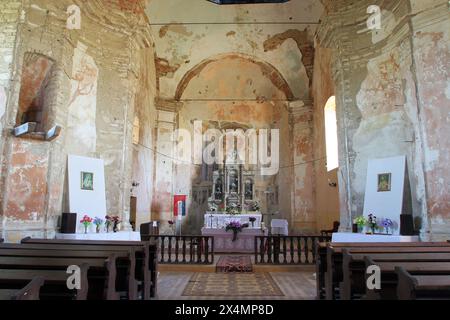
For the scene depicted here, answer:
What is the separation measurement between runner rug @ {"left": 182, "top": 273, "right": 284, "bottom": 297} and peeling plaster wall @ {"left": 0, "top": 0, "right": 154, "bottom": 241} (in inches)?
140

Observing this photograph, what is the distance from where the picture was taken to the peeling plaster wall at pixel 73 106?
7422 mm

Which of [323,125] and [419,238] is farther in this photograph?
[323,125]

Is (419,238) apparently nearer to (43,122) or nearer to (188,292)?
(188,292)

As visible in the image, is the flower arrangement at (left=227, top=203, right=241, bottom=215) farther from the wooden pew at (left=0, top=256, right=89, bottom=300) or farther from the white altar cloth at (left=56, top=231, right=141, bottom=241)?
the wooden pew at (left=0, top=256, right=89, bottom=300)

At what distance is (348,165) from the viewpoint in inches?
389

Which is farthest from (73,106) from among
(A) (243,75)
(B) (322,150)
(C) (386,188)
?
(A) (243,75)

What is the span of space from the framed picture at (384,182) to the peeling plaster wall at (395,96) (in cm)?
54

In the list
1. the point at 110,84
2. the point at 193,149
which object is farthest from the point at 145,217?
the point at 110,84

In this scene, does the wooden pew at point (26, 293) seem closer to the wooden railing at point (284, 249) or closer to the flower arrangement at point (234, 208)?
the wooden railing at point (284, 249)

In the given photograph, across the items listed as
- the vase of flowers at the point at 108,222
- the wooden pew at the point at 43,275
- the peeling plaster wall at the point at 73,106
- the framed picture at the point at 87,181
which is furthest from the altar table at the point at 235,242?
the wooden pew at the point at 43,275

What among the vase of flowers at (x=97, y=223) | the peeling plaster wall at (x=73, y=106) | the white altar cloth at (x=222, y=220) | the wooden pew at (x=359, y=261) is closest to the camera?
the wooden pew at (x=359, y=261)

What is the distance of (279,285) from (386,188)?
390 cm

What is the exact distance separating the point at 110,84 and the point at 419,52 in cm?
829

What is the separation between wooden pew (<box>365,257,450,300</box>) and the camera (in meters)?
3.32
